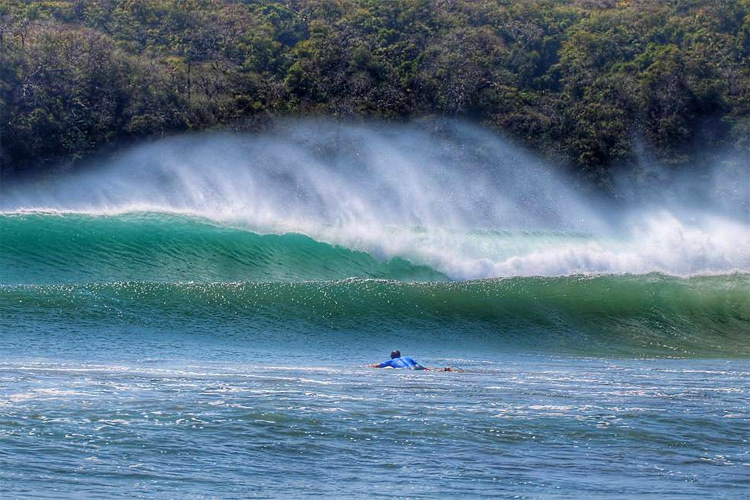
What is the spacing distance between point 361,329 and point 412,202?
1158 centimetres

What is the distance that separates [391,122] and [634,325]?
21.2m

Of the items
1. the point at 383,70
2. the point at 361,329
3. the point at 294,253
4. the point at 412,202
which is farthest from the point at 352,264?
the point at 383,70

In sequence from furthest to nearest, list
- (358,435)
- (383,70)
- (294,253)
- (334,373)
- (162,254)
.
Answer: (383,70) → (294,253) → (162,254) → (334,373) → (358,435)

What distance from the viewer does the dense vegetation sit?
36.8 metres

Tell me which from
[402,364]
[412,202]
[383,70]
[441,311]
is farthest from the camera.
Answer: [383,70]

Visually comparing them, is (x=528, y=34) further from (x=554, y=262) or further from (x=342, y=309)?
(x=342, y=309)

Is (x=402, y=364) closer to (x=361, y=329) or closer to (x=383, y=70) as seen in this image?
(x=361, y=329)

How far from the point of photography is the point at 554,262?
22.2 m

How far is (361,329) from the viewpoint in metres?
18.0

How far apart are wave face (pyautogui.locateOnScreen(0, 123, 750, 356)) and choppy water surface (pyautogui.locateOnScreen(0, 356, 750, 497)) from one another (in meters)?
5.67

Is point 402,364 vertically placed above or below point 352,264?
below

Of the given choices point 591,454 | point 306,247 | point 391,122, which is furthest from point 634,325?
point 391,122

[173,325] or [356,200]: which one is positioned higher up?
[356,200]

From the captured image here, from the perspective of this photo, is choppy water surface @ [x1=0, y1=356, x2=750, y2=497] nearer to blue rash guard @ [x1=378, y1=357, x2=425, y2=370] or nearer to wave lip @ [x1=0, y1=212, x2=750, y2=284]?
blue rash guard @ [x1=378, y1=357, x2=425, y2=370]
